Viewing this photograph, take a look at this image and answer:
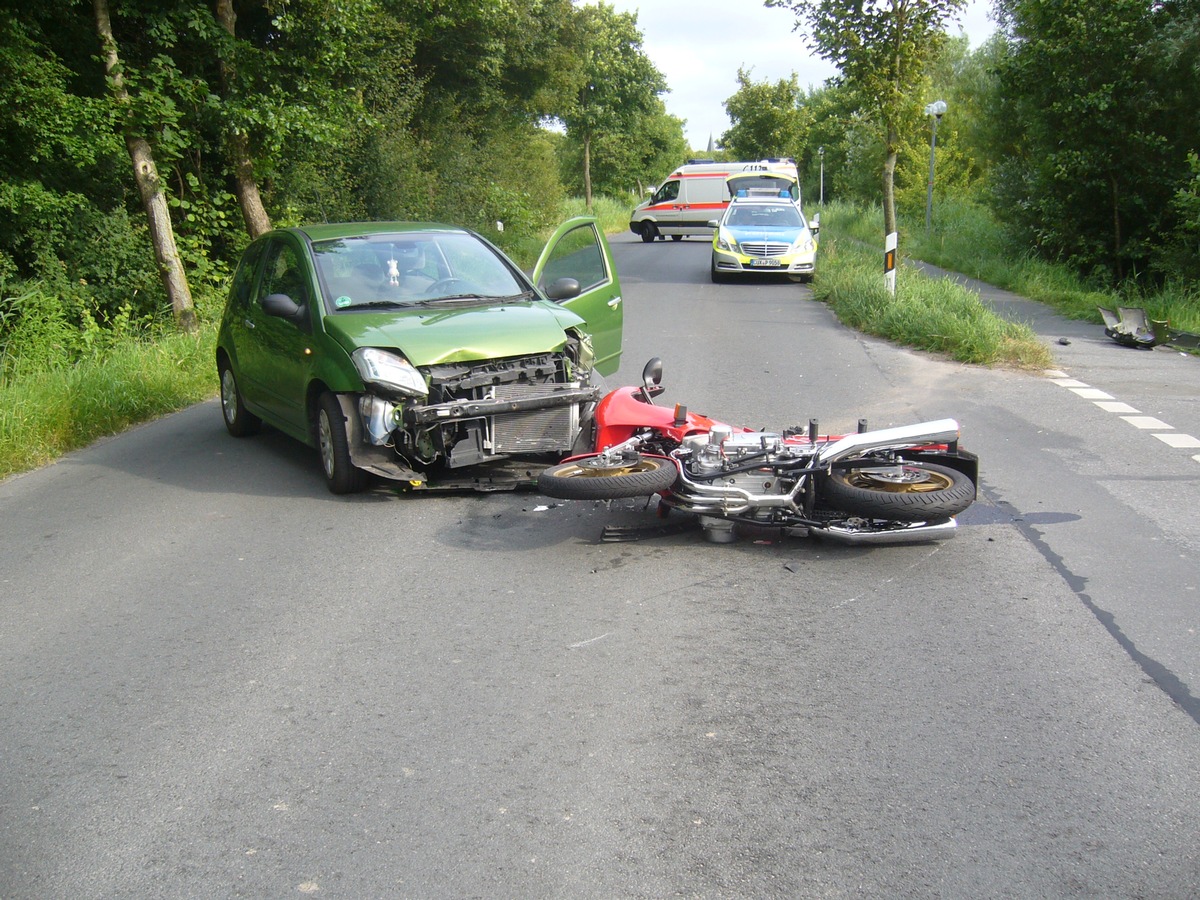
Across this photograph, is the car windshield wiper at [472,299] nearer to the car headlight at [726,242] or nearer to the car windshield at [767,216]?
the car headlight at [726,242]

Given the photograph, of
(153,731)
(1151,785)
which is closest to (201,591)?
(153,731)

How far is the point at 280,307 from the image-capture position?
318 inches

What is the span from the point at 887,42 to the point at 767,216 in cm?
486

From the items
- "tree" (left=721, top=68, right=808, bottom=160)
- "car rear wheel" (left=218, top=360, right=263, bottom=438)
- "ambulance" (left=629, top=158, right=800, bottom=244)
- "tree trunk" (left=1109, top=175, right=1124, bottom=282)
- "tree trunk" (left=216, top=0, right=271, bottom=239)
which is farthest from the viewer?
"tree" (left=721, top=68, right=808, bottom=160)

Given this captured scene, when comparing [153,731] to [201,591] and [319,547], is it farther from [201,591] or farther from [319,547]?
[319,547]

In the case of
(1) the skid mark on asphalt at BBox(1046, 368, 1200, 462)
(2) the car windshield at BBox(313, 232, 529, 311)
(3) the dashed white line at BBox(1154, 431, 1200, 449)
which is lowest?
(1) the skid mark on asphalt at BBox(1046, 368, 1200, 462)

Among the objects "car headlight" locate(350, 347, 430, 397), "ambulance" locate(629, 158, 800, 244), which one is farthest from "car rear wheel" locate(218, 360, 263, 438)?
"ambulance" locate(629, 158, 800, 244)

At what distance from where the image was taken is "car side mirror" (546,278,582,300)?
8734 mm

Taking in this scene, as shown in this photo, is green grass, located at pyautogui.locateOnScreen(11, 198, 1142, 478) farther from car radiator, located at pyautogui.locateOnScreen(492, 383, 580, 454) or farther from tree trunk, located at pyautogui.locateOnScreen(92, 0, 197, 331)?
car radiator, located at pyautogui.locateOnScreen(492, 383, 580, 454)

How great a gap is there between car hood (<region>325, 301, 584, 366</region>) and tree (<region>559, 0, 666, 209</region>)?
44.1 metres

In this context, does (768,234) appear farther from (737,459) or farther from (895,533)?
(895,533)

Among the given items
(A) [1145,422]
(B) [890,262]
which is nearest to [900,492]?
(A) [1145,422]

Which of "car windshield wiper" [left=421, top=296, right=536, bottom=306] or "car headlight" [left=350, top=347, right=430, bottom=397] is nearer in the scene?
"car headlight" [left=350, top=347, right=430, bottom=397]

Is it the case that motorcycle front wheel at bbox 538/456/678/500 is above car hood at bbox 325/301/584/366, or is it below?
below
